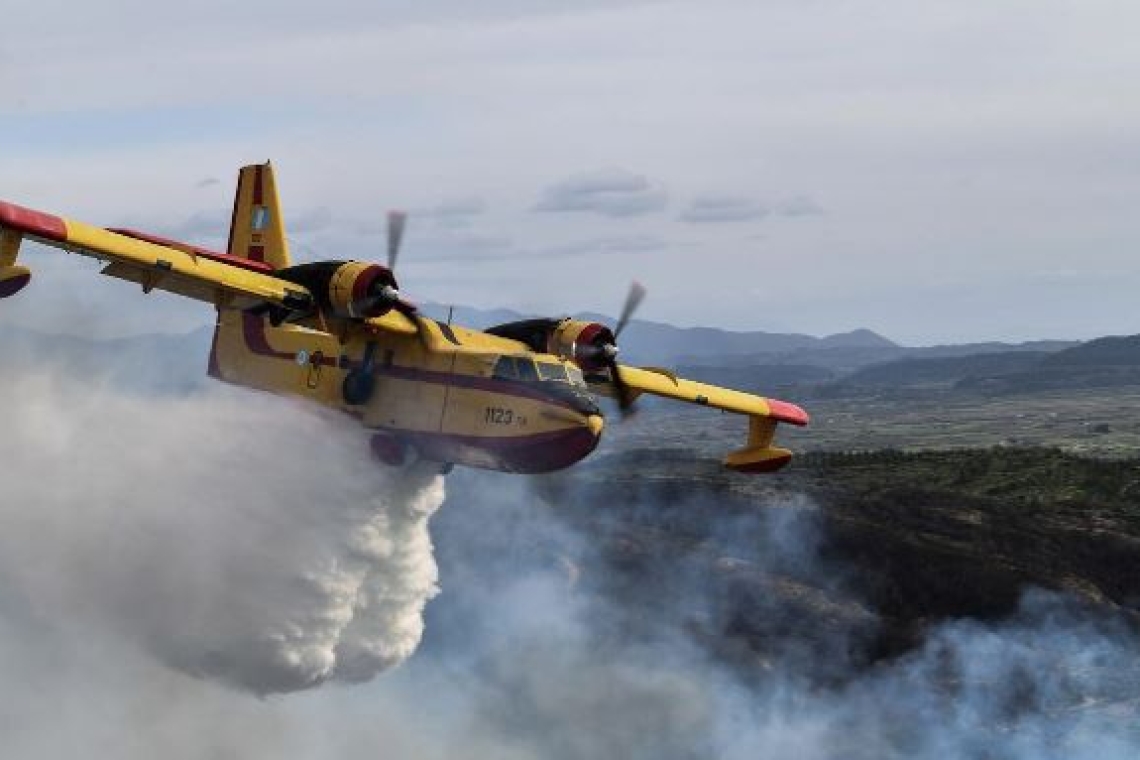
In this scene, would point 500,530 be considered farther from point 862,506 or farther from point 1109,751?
point 1109,751

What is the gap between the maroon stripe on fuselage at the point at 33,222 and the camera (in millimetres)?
30312

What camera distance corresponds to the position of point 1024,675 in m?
56.8

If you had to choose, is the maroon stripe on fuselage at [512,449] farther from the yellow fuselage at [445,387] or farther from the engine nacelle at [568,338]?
the engine nacelle at [568,338]

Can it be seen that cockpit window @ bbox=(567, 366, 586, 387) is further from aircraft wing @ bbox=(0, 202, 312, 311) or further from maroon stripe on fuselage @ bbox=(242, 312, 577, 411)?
aircraft wing @ bbox=(0, 202, 312, 311)

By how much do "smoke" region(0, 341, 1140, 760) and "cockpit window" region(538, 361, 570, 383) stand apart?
5977 millimetres

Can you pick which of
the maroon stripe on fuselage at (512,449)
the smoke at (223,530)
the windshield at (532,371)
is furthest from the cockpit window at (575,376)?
the smoke at (223,530)

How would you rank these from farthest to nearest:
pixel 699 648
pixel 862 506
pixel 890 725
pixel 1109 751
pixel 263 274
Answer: pixel 862 506 → pixel 699 648 → pixel 890 725 → pixel 1109 751 → pixel 263 274

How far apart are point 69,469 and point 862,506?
44433mm

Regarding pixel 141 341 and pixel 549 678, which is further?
pixel 549 678

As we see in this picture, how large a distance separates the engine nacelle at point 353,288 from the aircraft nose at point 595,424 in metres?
5.47

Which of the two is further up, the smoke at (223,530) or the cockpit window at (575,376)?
the cockpit window at (575,376)

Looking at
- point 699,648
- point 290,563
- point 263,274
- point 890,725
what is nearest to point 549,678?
point 699,648

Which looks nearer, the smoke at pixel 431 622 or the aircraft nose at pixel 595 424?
the aircraft nose at pixel 595 424

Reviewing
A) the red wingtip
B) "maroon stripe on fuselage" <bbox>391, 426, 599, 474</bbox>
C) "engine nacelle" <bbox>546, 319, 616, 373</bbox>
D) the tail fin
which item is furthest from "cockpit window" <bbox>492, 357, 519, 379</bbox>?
the red wingtip
